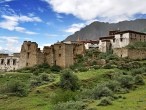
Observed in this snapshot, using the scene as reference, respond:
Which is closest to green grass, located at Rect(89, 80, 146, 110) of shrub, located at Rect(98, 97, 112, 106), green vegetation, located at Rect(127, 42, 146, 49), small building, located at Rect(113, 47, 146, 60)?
shrub, located at Rect(98, 97, 112, 106)

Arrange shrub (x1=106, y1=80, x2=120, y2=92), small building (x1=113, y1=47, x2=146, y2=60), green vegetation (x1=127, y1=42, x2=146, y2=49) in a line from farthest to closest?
green vegetation (x1=127, y1=42, x2=146, y2=49) → small building (x1=113, y1=47, x2=146, y2=60) → shrub (x1=106, y1=80, x2=120, y2=92)

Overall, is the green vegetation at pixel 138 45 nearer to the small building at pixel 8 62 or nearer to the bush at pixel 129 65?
the bush at pixel 129 65

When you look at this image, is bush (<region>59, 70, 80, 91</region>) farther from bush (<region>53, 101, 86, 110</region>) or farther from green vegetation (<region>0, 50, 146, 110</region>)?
bush (<region>53, 101, 86, 110</region>)

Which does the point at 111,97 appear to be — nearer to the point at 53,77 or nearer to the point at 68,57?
the point at 53,77

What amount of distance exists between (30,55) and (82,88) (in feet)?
80.9

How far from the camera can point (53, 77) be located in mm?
58094

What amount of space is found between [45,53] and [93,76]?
64.8 feet

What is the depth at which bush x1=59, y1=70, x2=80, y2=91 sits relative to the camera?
4925 centimetres

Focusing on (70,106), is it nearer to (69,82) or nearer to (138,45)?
(69,82)

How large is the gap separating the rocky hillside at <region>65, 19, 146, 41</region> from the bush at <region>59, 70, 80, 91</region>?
99.6 metres

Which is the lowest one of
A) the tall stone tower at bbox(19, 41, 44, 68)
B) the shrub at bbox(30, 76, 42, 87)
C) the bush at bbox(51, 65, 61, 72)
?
the shrub at bbox(30, 76, 42, 87)

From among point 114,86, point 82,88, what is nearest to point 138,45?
point 82,88

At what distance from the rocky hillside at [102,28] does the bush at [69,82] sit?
99576mm

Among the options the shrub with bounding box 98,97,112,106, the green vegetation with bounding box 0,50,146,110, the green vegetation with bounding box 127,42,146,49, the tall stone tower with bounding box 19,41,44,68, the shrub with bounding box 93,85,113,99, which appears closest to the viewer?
the shrub with bounding box 98,97,112,106
